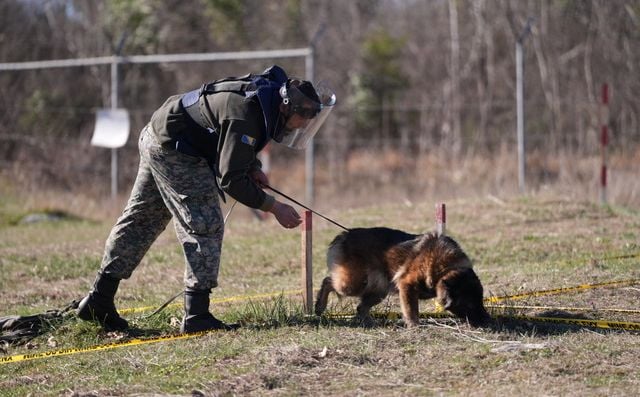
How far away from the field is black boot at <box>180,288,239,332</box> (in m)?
0.09

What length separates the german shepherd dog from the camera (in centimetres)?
552

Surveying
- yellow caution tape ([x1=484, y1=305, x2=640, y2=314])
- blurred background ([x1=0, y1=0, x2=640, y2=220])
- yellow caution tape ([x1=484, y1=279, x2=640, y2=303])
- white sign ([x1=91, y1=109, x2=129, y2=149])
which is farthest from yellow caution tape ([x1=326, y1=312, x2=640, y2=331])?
white sign ([x1=91, y1=109, x2=129, y2=149])

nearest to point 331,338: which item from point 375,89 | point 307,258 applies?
point 307,258

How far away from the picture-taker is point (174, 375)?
4.73 meters

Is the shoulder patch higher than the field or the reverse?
higher

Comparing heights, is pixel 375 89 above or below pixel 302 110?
above

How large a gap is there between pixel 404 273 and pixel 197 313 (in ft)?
4.50

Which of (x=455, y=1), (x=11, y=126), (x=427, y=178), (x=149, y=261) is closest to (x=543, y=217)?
(x=149, y=261)

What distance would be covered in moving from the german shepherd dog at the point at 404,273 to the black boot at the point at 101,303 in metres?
1.41

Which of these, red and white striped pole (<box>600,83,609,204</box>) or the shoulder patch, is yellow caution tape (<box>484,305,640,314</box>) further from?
red and white striped pole (<box>600,83,609,204</box>)

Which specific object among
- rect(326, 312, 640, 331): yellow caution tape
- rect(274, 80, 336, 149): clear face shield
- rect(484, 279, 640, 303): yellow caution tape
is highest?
rect(274, 80, 336, 149): clear face shield

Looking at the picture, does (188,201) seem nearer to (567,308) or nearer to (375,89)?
(567,308)

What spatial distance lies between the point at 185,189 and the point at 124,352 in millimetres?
1069

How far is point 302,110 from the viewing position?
5.35 m
